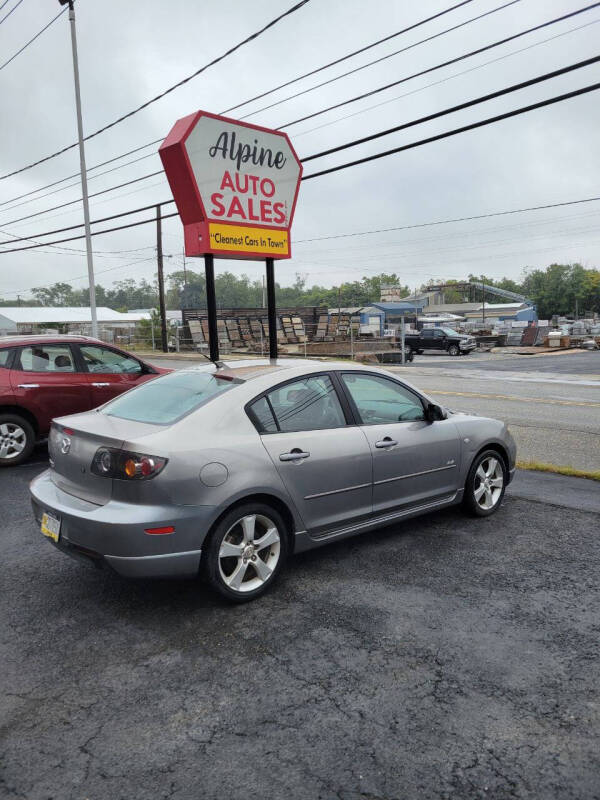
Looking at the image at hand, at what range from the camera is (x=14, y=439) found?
24.5ft

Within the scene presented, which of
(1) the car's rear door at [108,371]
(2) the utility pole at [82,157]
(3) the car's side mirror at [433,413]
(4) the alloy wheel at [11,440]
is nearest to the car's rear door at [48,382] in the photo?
(1) the car's rear door at [108,371]

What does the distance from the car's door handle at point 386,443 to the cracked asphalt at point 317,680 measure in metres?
0.83

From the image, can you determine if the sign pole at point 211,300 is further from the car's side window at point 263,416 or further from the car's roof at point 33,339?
the car's side window at point 263,416

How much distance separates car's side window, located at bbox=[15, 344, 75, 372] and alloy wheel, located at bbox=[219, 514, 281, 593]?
5083 mm

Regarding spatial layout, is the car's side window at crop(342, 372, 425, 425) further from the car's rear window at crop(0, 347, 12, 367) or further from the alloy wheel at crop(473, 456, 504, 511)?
the car's rear window at crop(0, 347, 12, 367)

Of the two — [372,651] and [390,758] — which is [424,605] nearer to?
[372,651]

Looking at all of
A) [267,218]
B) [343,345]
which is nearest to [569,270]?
[343,345]

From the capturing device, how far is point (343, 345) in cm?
3058

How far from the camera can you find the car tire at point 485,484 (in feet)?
16.9

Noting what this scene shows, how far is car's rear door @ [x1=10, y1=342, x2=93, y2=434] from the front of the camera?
294 inches

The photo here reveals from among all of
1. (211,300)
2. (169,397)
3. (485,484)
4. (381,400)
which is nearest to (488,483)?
(485,484)

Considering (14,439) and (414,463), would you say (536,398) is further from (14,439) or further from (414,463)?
(14,439)

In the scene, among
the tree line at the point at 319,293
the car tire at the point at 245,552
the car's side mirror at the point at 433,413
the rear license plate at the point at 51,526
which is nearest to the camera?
the car tire at the point at 245,552

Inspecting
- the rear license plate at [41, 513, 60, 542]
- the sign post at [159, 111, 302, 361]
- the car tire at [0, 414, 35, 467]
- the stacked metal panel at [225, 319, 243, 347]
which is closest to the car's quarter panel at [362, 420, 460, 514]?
the rear license plate at [41, 513, 60, 542]
